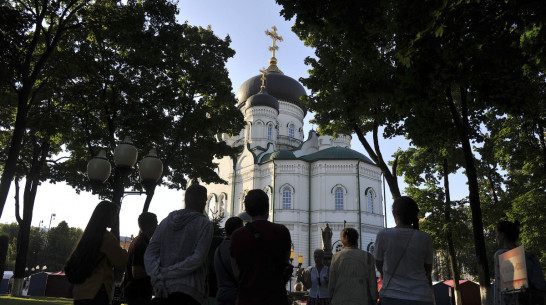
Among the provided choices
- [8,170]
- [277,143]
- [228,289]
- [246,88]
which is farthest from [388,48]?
Answer: [246,88]

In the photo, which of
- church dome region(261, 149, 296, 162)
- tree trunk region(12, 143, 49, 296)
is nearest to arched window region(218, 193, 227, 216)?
church dome region(261, 149, 296, 162)

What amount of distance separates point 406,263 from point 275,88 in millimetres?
43410

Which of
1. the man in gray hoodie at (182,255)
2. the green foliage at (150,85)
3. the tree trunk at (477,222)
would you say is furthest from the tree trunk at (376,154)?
the man in gray hoodie at (182,255)

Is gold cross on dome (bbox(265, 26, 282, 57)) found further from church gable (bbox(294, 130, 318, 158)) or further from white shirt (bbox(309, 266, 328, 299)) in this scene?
white shirt (bbox(309, 266, 328, 299))

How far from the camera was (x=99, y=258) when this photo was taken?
13.0 ft

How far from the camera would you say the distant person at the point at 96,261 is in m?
3.85

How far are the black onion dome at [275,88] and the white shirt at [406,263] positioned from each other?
139 ft

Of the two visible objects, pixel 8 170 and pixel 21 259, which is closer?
pixel 8 170

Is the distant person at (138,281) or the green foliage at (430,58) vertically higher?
the green foliage at (430,58)

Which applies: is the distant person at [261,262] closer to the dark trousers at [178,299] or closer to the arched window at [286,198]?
the dark trousers at [178,299]

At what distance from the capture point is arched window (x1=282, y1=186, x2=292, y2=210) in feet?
114

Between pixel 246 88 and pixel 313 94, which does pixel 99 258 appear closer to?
pixel 313 94

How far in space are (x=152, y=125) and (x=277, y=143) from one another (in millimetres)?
29029

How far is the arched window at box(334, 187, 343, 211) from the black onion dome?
48.2 feet
